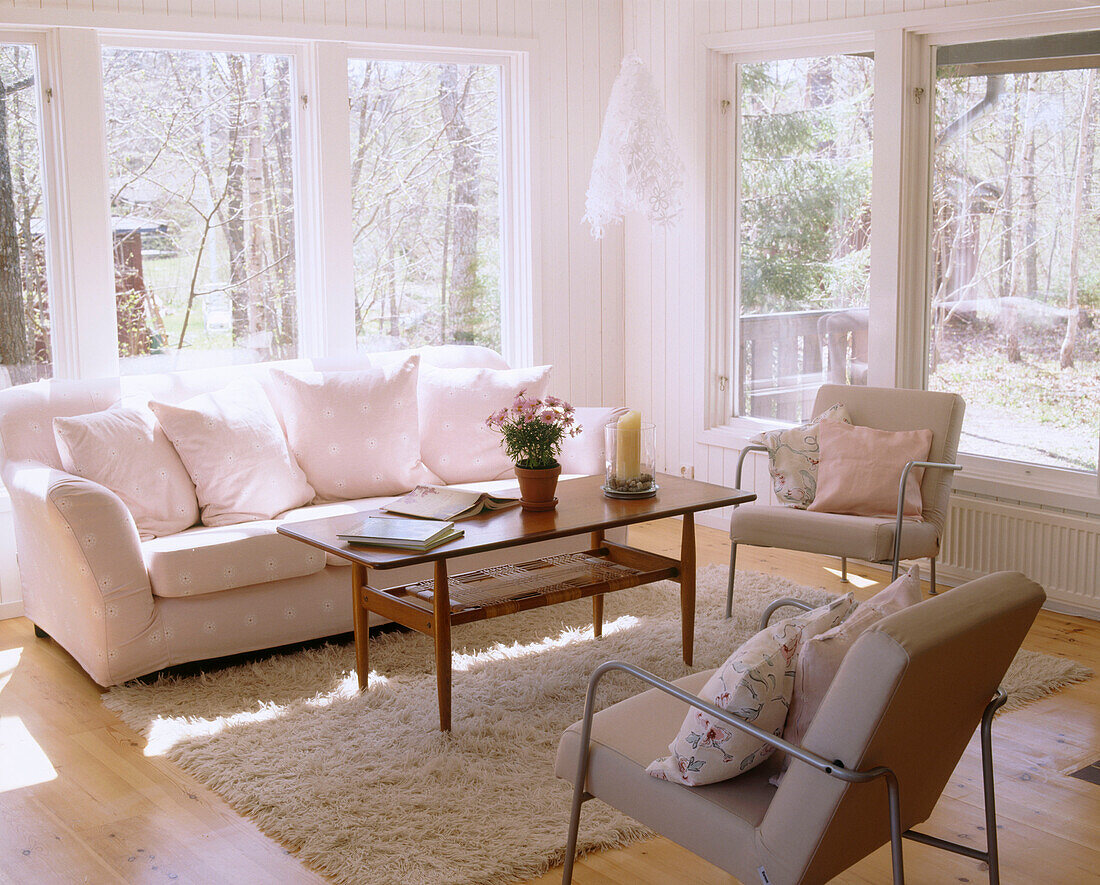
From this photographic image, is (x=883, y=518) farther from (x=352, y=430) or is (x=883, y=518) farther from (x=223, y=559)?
(x=223, y=559)

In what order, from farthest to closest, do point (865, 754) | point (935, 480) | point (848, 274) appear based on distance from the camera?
point (848, 274) → point (935, 480) → point (865, 754)

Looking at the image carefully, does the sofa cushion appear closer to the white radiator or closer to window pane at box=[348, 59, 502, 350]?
window pane at box=[348, 59, 502, 350]

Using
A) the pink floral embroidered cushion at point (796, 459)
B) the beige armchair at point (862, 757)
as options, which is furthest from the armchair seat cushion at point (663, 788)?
the pink floral embroidered cushion at point (796, 459)

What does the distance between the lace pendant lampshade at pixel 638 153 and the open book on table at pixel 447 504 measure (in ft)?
6.92

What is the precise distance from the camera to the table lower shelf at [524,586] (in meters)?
3.31

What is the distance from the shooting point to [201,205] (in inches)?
191

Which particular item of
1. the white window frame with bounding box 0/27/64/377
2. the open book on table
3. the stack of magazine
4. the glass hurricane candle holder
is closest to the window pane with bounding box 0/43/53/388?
the white window frame with bounding box 0/27/64/377

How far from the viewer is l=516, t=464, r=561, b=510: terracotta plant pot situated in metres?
3.55

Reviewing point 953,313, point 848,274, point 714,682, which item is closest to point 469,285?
point 848,274

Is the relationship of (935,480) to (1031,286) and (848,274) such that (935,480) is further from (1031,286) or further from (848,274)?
(848,274)

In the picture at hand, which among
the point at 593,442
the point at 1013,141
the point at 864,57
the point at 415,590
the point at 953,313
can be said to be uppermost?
the point at 864,57

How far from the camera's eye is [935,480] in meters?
4.27

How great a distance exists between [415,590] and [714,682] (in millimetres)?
1604


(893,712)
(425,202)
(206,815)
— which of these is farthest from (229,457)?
(893,712)
